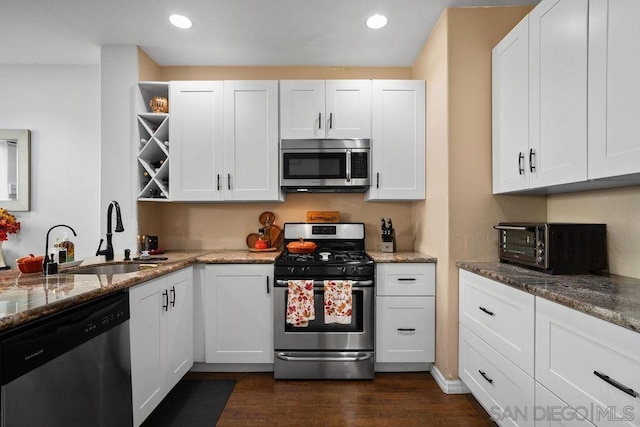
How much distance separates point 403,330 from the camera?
244 centimetres

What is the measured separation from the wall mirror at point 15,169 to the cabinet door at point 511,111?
4.00 m

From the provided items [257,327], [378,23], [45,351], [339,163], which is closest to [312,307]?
[257,327]

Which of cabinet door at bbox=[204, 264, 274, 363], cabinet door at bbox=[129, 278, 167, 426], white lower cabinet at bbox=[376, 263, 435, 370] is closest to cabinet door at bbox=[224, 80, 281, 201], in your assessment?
cabinet door at bbox=[204, 264, 274, 363]

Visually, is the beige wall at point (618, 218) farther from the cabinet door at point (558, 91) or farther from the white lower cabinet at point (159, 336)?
the white lower cabinet at point (159, 336)

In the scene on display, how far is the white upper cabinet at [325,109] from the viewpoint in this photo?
2744 millimetres

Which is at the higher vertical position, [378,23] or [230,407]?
[378,23]

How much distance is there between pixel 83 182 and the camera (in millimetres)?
3029

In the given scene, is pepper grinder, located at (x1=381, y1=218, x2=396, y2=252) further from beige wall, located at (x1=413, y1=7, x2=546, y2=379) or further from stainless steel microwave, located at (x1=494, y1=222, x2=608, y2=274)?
stainless steel microwave, located at (x1=494, y1=222, x2=608, y2=274)

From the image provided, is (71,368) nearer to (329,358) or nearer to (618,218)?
(329,358)

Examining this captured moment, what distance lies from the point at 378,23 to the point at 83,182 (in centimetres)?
298

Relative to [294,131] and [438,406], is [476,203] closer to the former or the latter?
[438,406]

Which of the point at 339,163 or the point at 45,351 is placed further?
the point at 339,163

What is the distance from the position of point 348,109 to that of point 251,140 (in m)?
0.88

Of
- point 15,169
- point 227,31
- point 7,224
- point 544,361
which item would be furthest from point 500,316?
point 15,169
